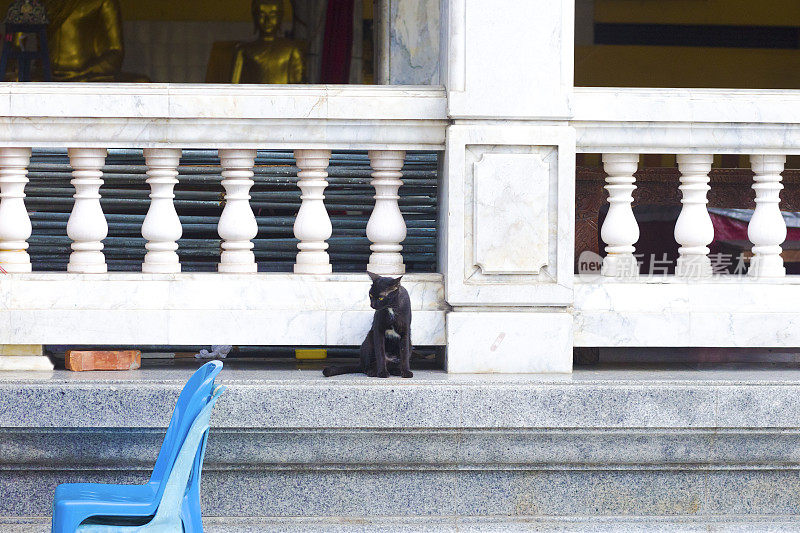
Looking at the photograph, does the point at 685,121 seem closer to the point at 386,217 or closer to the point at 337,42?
the point at 386,217

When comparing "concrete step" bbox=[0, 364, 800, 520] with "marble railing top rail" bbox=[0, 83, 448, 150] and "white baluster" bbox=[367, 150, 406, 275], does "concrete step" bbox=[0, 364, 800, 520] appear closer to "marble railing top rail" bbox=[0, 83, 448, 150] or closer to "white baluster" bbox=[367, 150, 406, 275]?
"white baluster" bbox=[367, 150, 406, 275]

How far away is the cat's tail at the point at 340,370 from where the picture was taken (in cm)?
467

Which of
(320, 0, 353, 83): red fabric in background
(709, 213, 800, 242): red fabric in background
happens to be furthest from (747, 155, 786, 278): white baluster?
(320, 0, 353, 83): red fabric in background

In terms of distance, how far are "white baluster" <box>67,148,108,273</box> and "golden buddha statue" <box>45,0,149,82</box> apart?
19.1 feet

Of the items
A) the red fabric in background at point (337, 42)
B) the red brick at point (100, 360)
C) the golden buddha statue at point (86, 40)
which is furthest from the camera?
the golden buddha statue at point (86, 40)

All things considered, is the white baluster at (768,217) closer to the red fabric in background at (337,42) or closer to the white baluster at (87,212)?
the white baluster at (87,212)

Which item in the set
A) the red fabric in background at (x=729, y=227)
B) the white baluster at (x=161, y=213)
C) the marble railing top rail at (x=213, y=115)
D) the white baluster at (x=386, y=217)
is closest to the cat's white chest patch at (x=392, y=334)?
the white baluster at (x=386, y=217)

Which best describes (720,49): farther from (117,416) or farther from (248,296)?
(117,416)

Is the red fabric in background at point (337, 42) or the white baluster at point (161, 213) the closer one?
the white baluster at point (161, 213)

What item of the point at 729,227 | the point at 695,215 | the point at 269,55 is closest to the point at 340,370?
the point at 695,215

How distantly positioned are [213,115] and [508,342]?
1752 millimetres

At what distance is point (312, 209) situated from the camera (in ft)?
15.7

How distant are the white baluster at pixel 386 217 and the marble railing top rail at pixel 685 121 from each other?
0.89 metres

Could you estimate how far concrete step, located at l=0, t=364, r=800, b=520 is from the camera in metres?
4.36
